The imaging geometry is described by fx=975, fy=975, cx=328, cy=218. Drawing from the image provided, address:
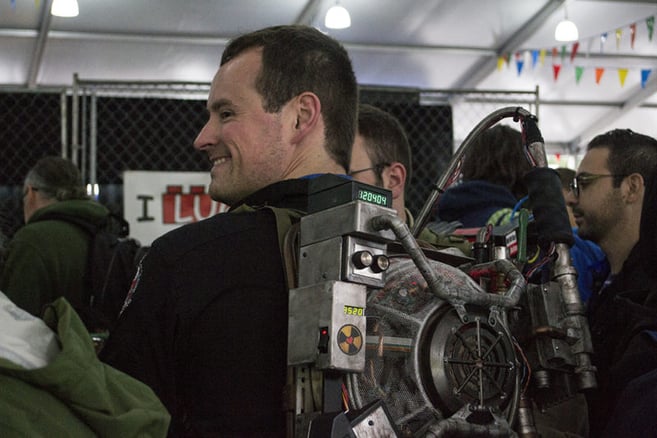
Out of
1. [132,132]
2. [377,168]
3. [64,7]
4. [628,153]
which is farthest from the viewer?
[64,7]

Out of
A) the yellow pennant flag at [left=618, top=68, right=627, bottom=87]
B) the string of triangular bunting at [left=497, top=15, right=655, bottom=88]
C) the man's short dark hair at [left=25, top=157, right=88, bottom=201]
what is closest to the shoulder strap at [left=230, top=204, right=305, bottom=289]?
the man's short dark hair at [left=25, top=157, right=88, bottom=201]

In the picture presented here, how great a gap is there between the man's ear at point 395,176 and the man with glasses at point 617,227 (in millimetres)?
698

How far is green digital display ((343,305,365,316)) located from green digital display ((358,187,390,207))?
0.52ft

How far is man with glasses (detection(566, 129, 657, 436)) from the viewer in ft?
6.91

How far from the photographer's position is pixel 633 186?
3506 millimetres

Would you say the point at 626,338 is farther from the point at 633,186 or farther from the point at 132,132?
the point at 132,132

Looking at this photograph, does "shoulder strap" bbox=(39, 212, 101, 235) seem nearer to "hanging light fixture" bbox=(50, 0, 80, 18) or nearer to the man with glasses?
the man with glasses

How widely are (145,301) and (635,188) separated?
7.69 ft

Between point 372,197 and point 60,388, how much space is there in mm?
541

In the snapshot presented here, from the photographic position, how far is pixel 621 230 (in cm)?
340

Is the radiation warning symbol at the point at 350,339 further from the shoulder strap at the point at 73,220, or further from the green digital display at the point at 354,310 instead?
the shoulder strap at the point at 73,220

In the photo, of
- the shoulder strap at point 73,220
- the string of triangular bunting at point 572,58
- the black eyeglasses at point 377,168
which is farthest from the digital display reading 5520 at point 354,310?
the string of triangular bunting at point 572,58

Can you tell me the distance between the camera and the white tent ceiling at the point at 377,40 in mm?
7387

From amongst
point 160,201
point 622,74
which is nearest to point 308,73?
point 160,201
